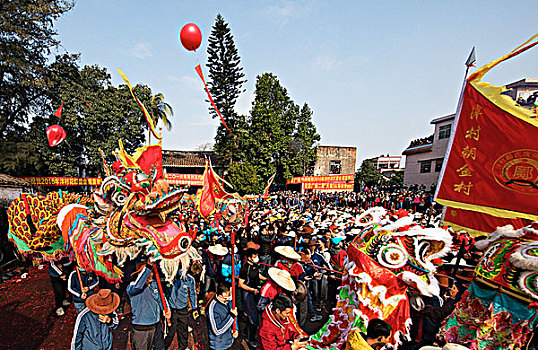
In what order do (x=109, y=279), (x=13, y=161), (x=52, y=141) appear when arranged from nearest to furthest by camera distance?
(x=109, y=279), (x=52, y=141), (x=13, y=161)

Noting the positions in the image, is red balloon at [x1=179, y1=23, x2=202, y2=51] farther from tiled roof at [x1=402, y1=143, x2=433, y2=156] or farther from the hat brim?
tiled roof at [x1=402, y1=143, x2=433, y2=156]

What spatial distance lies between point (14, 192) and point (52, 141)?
8.83 feet

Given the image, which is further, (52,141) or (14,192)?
(52,141)

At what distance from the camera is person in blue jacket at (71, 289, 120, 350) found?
2963 mm

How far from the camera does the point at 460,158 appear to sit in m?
2.81

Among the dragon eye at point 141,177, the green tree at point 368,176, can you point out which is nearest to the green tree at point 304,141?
the green tree at point 368,176

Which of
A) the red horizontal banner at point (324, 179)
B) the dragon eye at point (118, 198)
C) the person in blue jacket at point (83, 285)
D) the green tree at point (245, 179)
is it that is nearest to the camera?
the person in blue jacket at point (83, 285)

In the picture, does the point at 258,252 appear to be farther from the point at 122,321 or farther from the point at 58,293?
the point at 58,293

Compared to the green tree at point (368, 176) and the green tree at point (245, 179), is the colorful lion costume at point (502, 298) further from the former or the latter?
the green tree at point (368, 176)

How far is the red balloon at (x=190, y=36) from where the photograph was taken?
186 inches

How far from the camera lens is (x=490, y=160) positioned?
99.7 inches

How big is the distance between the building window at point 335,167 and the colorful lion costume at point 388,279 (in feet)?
75.2


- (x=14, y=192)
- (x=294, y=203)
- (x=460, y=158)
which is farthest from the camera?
(x=294, y=203)

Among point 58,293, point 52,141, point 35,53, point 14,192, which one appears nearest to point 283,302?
point 58,293
